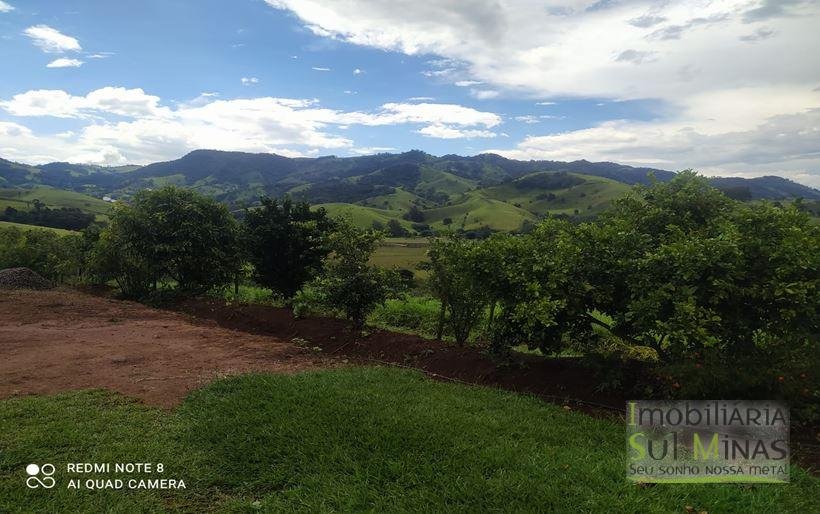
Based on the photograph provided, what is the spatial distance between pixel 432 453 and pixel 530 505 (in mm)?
1160

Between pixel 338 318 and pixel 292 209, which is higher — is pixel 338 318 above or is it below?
below

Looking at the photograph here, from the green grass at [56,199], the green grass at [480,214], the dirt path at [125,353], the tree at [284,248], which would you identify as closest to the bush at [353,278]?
the dirt path at [125,353]

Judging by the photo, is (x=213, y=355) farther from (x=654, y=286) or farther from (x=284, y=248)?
(x=654, y=286)

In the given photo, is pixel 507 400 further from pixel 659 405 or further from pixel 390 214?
pixel 390 214

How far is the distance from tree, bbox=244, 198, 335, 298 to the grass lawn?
327 inches

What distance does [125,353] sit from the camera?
29.5 ft

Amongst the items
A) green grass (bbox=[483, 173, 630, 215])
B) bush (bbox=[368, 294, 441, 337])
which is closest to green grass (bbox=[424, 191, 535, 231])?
green grass (bbox=[483, 173, 630, 215])

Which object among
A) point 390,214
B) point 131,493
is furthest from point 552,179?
point 131,493

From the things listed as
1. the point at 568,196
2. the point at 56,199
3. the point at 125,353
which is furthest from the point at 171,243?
the point at 568,196

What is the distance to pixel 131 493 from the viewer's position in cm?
424

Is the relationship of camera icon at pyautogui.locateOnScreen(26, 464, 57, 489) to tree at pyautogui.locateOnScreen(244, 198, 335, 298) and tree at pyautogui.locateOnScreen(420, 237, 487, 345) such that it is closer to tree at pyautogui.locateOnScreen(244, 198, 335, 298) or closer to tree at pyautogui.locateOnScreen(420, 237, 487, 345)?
tree at pyautogui.locateOnScreen(420, 237, 487, 345)

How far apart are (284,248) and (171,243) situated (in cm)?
407

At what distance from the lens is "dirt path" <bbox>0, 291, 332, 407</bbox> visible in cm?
721

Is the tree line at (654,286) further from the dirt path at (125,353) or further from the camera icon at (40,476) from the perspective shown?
the camera icon at (40,476)
